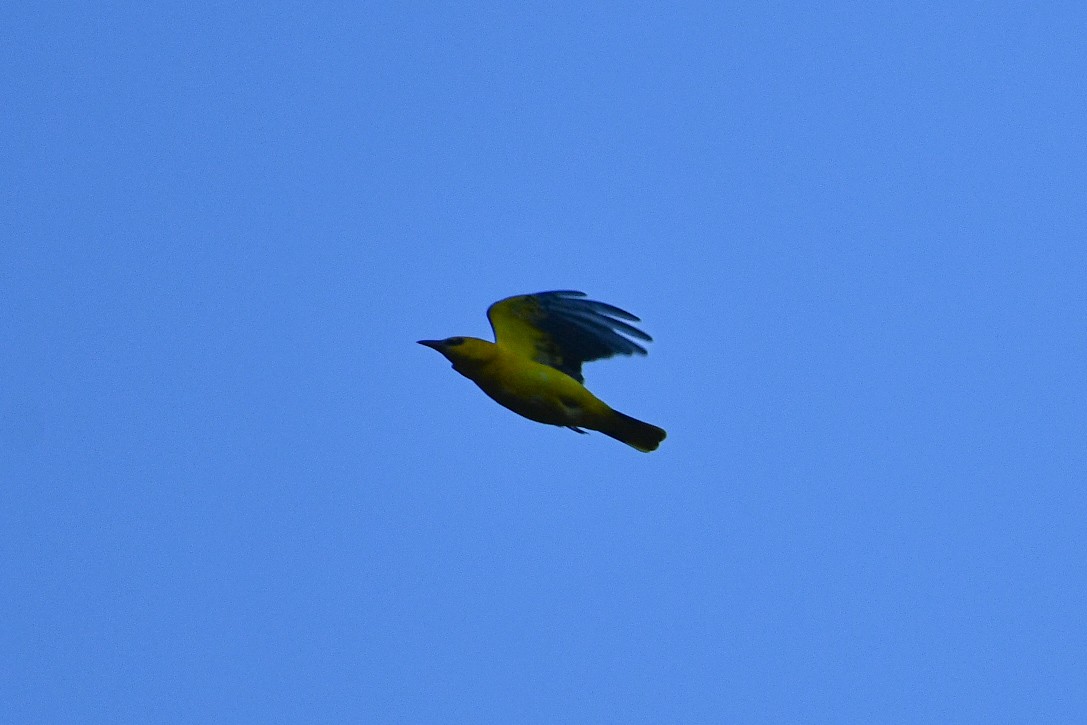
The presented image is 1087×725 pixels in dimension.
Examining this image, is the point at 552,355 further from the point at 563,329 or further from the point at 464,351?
the point at 464,351

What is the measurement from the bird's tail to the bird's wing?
65cm

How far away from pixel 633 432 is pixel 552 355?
1086 mm

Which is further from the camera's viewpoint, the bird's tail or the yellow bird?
the bird's tail

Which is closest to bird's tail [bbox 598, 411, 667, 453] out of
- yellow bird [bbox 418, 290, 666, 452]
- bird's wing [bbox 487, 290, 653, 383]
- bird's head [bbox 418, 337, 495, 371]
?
yellow bird [bbox 418, 290, 666, 452]

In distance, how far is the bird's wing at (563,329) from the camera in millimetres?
13641

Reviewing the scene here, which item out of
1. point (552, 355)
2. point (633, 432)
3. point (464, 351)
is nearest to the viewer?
point (464, 351)

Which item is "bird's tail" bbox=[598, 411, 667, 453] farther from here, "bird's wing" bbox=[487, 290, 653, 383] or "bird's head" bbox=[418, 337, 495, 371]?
"bird's head" bbox=[418, 337, 495, 371]

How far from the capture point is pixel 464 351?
42.5 feet

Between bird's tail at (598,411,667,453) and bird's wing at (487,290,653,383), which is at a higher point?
bird's wing at (487,290,653,383)

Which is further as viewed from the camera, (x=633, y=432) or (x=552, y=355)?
(x=552, y=355)

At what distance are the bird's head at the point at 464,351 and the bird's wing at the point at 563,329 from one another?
0.75 metres

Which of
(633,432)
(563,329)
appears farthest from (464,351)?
(633,432)

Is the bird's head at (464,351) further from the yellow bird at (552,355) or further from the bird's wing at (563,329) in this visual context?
the bird's wing at (563,329)

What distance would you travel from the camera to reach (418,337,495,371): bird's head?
13.0 meters
